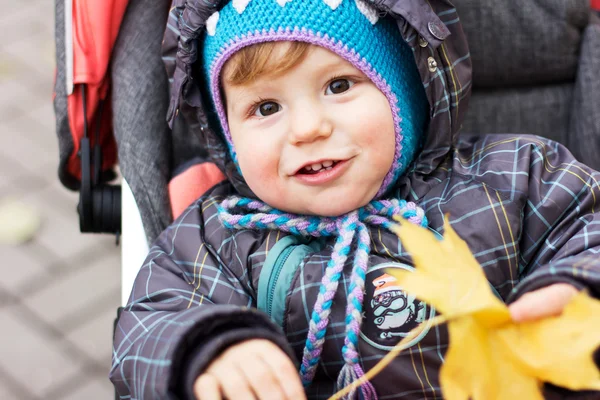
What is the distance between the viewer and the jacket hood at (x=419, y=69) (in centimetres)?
121

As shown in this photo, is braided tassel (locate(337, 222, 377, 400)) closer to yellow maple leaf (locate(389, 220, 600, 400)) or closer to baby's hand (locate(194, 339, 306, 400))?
baby's hand (locate(194, 339, 306, 400))

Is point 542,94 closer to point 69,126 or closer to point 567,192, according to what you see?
point 567,192

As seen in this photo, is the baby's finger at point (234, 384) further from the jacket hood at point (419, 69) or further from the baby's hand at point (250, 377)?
the jacket hood at point (419, 69)

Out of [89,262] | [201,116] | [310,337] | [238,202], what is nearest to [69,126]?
[201,116]

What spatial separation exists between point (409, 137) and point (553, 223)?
0.28m

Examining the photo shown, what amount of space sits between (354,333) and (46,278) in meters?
1.44

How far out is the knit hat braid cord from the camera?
3.78ft

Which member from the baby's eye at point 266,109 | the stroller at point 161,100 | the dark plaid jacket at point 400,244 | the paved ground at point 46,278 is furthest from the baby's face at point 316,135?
the paved ground at point 46,278

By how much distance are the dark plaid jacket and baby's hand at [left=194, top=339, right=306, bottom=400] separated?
10cm

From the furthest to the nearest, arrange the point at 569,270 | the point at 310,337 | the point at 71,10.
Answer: the point at 71,10 → the point at 310,337 → the point at 569,270

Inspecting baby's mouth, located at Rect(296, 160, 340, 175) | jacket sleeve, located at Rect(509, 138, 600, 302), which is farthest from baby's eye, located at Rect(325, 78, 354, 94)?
jacket sleeve, located at Rect(509, 138, 600, 302)

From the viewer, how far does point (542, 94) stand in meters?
1.60

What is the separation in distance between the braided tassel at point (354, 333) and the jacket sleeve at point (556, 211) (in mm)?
260

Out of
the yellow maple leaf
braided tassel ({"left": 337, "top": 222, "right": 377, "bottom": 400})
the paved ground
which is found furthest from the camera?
the paved ground
